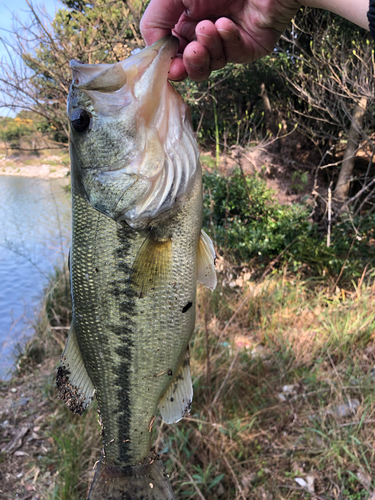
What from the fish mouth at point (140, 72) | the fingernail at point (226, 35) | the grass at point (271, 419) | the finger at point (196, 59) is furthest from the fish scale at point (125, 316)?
the grass at point (271, 419)

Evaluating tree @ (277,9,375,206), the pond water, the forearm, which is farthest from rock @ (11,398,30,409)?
tree @ (277,9,375,206)

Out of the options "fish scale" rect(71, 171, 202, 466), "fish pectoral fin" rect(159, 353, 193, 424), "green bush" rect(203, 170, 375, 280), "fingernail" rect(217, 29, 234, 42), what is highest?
"fingernail" rect(217, 29, 234, 42)

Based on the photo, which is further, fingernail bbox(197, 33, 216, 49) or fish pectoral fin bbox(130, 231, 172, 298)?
fingernail bbox(197, 33, 216, 49)

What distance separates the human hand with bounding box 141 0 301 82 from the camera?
1.52m

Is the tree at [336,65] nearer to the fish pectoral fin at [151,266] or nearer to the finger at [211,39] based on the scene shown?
the finger at [211,39]

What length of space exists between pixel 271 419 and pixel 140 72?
10.0ft

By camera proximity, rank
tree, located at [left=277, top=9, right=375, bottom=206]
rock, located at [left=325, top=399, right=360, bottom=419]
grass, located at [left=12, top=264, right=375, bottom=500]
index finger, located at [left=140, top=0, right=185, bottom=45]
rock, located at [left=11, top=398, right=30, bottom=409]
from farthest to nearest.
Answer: tree, located at [left=277, top=9, right=375, bottom=206]
rock, located at [left=11, top=398, right=30, bottom=409]
rock, located at [left=325, top=399, right=360, bottom=419]
grass, located at [left=12, top=264, right=375, bottom=500]
index finger, located at [left=140, top=0, right=185, bottom=45]

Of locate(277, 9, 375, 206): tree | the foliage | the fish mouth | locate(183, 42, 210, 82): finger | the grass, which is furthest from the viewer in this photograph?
the foliage

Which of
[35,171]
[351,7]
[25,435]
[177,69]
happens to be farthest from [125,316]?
[35,171]

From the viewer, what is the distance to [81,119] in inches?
53.3

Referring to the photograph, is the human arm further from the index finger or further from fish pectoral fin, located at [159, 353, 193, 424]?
fish pectoral fin, located at [159, 353, 193, 424]

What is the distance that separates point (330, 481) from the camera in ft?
8.55

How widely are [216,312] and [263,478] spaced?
7.21ft

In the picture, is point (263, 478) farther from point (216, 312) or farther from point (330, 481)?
point (216, 312)
